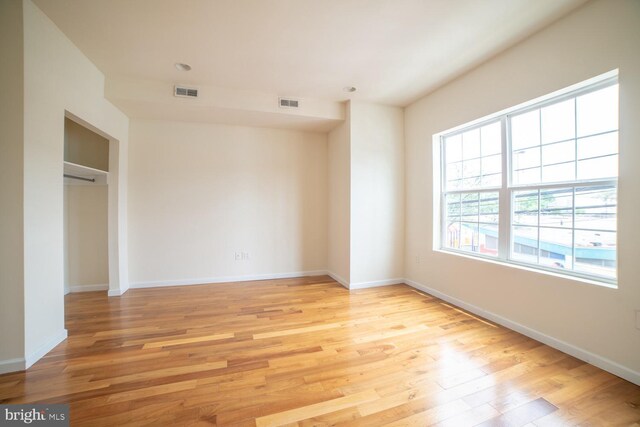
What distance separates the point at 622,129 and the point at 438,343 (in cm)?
219

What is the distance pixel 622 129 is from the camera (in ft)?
5.80

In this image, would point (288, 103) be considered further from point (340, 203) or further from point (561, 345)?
point (561, 345)

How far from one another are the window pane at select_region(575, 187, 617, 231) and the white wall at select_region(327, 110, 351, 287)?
2477mm

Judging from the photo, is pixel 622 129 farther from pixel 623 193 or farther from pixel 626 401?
pixel 626 401

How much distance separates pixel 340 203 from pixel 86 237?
3.91 meters

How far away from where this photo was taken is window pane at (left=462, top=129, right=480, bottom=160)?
→ 303 cm

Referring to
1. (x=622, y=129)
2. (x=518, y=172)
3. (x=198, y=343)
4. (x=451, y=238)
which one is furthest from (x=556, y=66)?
(x=198, y=343)

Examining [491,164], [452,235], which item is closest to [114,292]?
[452,235]

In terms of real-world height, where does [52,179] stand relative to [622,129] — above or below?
below

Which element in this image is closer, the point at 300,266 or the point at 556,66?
the point at 556,66

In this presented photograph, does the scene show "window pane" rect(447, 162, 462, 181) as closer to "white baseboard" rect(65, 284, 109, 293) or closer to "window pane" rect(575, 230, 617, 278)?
"window pane" rect(575, 230, 617, 278)

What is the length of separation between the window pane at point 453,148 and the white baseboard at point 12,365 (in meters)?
4.79

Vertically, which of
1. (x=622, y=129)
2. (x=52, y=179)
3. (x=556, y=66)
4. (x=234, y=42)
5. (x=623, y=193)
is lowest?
(x=623, y=193)

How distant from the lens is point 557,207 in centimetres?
224
